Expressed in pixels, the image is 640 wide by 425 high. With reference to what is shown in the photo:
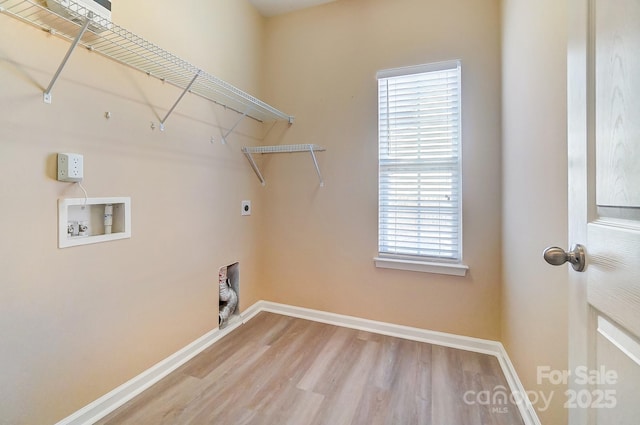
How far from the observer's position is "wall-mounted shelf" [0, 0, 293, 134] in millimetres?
1108

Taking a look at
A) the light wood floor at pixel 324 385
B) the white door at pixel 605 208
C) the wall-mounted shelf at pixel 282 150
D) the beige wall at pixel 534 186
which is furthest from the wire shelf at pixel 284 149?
the white door at pixel 605 208

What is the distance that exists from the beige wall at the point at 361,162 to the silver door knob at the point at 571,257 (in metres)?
1.46

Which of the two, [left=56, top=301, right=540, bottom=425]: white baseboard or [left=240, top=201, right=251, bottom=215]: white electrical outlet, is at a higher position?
[left=240, top=201, right=251, bottom=215]: white electrical outlet

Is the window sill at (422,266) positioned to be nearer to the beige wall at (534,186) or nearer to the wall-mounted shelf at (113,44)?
the beige wall at (534,186)

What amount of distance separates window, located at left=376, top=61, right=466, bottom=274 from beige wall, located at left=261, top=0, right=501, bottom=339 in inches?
2.9

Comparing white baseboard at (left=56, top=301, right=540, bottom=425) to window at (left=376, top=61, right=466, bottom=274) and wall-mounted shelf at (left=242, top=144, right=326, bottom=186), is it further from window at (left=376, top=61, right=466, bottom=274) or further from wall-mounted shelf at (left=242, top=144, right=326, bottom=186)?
wall-mounted shelf at (left=242, top=144, right=326, bottom=186)

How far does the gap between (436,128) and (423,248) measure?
0.95 m

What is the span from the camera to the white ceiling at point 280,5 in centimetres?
243

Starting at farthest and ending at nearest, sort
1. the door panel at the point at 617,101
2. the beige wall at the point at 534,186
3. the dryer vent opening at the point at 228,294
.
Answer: the dryer vent opening at the point at 228,294 → the beige wall at the point at 534,186 → the door panel at the point at 617,101

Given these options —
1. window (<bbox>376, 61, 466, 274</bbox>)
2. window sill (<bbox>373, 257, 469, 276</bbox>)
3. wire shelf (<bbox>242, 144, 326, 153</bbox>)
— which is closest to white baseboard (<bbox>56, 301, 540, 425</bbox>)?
window sill (<bbox>373, 257, 469, 276</bbox>)

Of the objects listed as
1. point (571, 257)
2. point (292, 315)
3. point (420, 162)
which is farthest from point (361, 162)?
point (571, 257)

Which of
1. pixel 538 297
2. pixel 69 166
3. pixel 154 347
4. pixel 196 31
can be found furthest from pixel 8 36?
pixel 538 297

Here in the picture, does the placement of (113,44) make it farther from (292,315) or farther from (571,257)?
(292,315)

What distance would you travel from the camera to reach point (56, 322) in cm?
124
